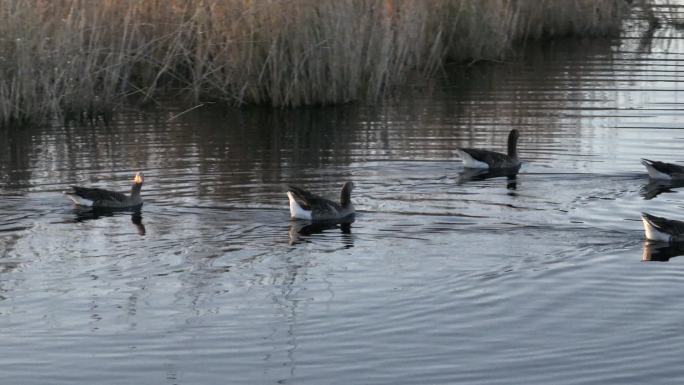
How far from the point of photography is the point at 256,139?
18.5 m

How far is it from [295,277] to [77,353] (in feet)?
7.86

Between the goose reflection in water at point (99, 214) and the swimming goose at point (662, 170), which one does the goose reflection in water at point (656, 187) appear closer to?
the swimming goose at point (662, 170)

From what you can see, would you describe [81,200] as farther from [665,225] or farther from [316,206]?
[665,225]

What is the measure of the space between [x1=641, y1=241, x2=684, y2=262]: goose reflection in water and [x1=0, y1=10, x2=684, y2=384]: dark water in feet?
0.14

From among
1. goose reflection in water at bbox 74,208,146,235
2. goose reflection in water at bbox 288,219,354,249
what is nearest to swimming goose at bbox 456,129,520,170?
goose reflection in water at bbox 288,219,354,249

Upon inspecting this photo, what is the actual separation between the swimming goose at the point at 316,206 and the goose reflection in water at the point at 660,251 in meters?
3.03

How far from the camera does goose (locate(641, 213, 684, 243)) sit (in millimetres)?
11945

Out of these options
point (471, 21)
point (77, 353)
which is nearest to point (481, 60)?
point (471, 21)

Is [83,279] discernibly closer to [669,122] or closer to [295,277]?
[295,277]

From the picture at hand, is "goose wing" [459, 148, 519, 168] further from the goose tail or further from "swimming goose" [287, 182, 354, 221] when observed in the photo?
the goose tail

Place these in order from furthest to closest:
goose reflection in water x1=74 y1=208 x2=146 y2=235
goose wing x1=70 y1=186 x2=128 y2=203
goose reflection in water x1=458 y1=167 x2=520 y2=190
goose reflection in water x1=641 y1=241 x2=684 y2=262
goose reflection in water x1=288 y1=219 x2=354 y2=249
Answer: goose reflection in water x1=458 y1=167 x2=520 y2=190 < goose wing x1=70 y1=186 x2=128 y2=203 < goose reflection in water x1=74 y1=208 x2=146 y2=235 < goose reflection in water x1=288 y1=219 x2=354 y2=249 < goose reflection in water x1=641 y1=241 x2=684 y2=262

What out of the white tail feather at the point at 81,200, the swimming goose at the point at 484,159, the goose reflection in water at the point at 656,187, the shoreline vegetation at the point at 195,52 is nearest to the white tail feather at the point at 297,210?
the white tail feather at the point at 81,200

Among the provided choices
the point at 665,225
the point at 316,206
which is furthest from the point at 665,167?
the point at 316,206

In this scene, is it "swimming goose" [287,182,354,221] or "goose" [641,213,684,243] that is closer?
"goose" [641,213,684,243]
